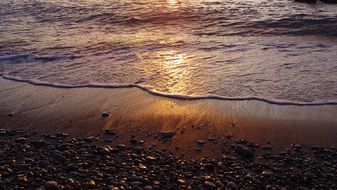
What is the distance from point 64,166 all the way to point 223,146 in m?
1.79

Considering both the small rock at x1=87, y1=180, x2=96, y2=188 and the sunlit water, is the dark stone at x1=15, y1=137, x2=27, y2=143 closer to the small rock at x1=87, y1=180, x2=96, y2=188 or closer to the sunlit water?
the small rock at x1=87, y1=180, x2=96, y2=188

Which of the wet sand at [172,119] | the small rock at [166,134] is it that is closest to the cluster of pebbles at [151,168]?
the wet sand at [172,119]

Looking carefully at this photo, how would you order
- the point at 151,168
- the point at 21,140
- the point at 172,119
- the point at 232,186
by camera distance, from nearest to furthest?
the point at 232,186 → the point at 151,168 → the point at 21,140 → the point at 172,119

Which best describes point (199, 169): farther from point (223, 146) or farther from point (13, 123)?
point (13, 123)

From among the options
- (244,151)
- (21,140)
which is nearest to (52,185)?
(21,140)

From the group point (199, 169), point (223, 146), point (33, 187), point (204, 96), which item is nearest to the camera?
point (33, 187)

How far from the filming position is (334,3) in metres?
17.4

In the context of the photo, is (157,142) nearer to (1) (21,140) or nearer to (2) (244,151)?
(2) (244,151)

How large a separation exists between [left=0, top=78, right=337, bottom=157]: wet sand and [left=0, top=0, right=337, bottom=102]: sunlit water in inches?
19.8

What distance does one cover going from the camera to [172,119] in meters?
5.93

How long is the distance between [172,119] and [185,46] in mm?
4800

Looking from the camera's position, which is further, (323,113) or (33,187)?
(323,113)

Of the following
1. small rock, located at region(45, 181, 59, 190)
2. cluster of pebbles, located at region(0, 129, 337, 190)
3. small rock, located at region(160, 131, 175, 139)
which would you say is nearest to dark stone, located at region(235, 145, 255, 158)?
cluster of pebbles, located at region(0, 129, 337, 190)

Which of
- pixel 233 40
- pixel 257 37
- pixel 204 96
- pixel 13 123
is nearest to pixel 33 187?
pixel 13 123
